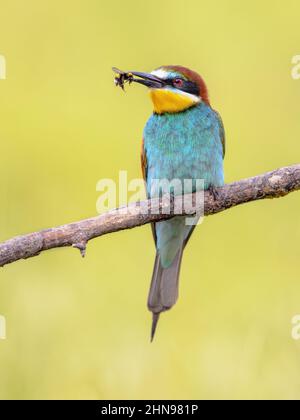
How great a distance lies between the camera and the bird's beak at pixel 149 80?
3752 millimetres

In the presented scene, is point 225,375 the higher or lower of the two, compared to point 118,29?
lower

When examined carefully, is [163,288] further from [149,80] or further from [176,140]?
[149,80]

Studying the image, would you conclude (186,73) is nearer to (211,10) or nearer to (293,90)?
(293,90)

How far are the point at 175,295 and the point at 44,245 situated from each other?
1.11 metres

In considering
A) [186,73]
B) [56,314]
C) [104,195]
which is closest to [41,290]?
[56,314]

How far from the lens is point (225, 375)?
12.6ft

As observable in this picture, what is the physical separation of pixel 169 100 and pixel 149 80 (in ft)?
0.39

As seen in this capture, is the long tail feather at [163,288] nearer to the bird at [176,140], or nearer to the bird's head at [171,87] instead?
the bird at [176,140]

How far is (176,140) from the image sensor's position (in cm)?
376

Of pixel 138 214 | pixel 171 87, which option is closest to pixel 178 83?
pixel 171 87

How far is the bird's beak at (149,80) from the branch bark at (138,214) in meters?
0.57

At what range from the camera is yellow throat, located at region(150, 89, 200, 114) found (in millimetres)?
3762

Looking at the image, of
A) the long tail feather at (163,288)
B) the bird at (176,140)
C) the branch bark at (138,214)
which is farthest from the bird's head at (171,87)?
the long tail feather at (163,288)

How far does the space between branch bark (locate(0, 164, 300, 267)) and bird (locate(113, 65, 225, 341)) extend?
267mm
